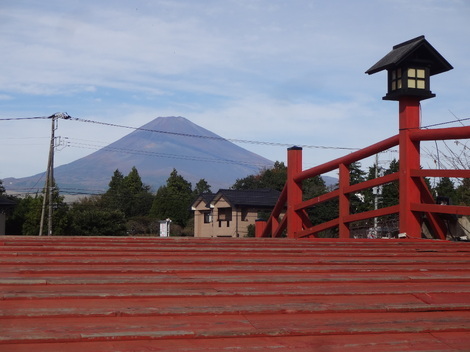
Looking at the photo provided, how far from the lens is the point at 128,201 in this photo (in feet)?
222

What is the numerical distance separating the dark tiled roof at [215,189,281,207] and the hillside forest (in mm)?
1437

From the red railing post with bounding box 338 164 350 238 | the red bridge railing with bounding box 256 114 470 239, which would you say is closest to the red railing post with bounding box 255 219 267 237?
the red bridge railing with bounding box 256 114 470 239

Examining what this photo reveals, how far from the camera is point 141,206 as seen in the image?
67.8 metres

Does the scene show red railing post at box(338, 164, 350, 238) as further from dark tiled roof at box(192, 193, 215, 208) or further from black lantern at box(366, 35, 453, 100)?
dark tiled roof at box(192, 193, 215, 208)

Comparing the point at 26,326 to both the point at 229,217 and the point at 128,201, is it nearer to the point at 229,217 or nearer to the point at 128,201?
the point at 229,217

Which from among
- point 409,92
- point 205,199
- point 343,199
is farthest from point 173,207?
point 409,92

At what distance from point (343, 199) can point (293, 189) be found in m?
1.28

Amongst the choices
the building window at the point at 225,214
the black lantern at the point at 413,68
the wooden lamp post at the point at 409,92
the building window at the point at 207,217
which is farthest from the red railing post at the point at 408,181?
the building window at the point at 207,217

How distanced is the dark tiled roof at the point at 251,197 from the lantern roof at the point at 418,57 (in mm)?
41190

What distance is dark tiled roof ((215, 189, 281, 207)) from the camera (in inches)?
1976

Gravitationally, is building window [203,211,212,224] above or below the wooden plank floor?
above

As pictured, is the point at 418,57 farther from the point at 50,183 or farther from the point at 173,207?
the point at 173,207

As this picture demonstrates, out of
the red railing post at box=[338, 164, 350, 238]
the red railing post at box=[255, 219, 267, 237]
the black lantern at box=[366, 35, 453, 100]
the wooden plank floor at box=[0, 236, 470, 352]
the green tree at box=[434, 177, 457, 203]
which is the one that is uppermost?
the black lantern at box=[366, 35, 453, 100]

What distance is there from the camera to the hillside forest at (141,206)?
3372cm
